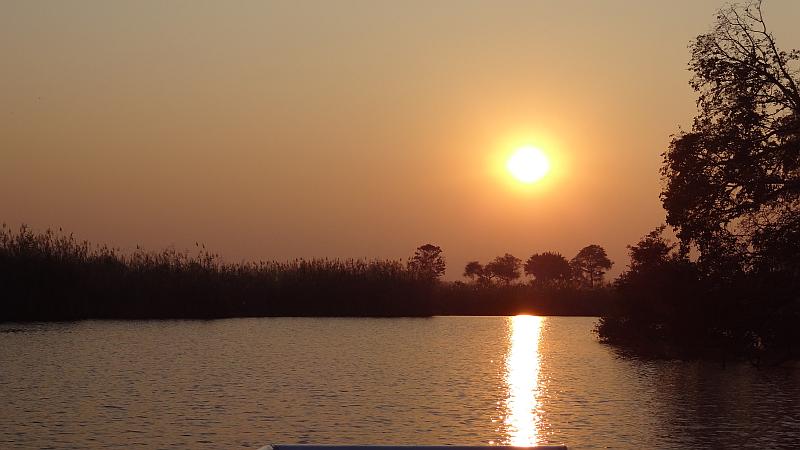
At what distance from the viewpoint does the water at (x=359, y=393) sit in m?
17.0

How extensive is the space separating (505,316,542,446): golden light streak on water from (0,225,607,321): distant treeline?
7.97m

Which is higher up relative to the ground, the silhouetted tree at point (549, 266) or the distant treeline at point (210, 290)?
the silhouetted tree at point (549, 266)

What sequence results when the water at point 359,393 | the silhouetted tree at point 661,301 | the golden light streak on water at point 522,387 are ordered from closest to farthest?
1. the water at point 359,393
2. the golden light streak on water at point 522,387
3. the silhouetted tree at point 661,301

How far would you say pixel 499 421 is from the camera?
1852 centimetres

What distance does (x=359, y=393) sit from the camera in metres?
23.1

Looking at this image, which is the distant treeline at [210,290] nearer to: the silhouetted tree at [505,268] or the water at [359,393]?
the water at [359,393]

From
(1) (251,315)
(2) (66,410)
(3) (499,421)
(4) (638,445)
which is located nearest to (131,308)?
(1) (251,315)

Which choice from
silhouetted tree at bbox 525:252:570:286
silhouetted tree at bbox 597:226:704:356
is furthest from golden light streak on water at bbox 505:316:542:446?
silhouetted tree at bbox 525:252:570:286

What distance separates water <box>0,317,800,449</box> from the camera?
667 inches

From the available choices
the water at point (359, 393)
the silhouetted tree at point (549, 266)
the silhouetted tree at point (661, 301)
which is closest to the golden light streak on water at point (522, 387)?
the water at point (359, 393)

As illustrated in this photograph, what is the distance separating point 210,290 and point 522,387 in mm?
27761

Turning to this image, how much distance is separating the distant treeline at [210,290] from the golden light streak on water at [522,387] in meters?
7.97

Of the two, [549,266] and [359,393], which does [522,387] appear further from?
[549,266]

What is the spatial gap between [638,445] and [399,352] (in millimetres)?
19046
